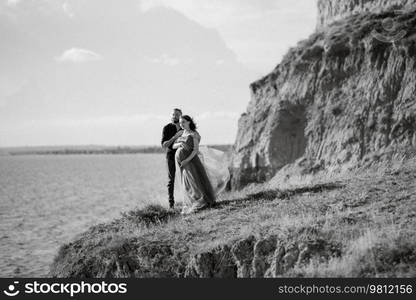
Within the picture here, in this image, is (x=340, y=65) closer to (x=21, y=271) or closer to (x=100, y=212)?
(x=21, y=271)

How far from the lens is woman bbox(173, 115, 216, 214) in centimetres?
1319

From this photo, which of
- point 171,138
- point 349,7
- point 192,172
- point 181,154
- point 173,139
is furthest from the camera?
point 349,7

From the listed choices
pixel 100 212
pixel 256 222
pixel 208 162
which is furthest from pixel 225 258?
pixel 100 212

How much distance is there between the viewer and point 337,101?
1819cm

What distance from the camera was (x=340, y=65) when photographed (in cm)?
1844

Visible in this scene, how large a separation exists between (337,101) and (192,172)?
731 cm

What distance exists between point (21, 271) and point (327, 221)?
1024 cm

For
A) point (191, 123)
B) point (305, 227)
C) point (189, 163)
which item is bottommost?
point (305, 227)

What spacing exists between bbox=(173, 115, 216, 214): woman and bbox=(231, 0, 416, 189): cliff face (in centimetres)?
576

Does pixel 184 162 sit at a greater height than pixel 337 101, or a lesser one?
lesser

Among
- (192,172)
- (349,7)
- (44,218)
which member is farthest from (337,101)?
(44,218)

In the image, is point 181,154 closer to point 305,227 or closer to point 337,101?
point 305,227

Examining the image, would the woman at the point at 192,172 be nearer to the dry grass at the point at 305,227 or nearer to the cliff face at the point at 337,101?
the dry grass at the point at 305,227

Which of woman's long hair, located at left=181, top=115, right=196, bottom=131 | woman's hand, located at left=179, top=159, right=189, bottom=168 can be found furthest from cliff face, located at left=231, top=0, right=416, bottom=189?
woman's hand, located at left=179, top=159, right=189, bottom=168
